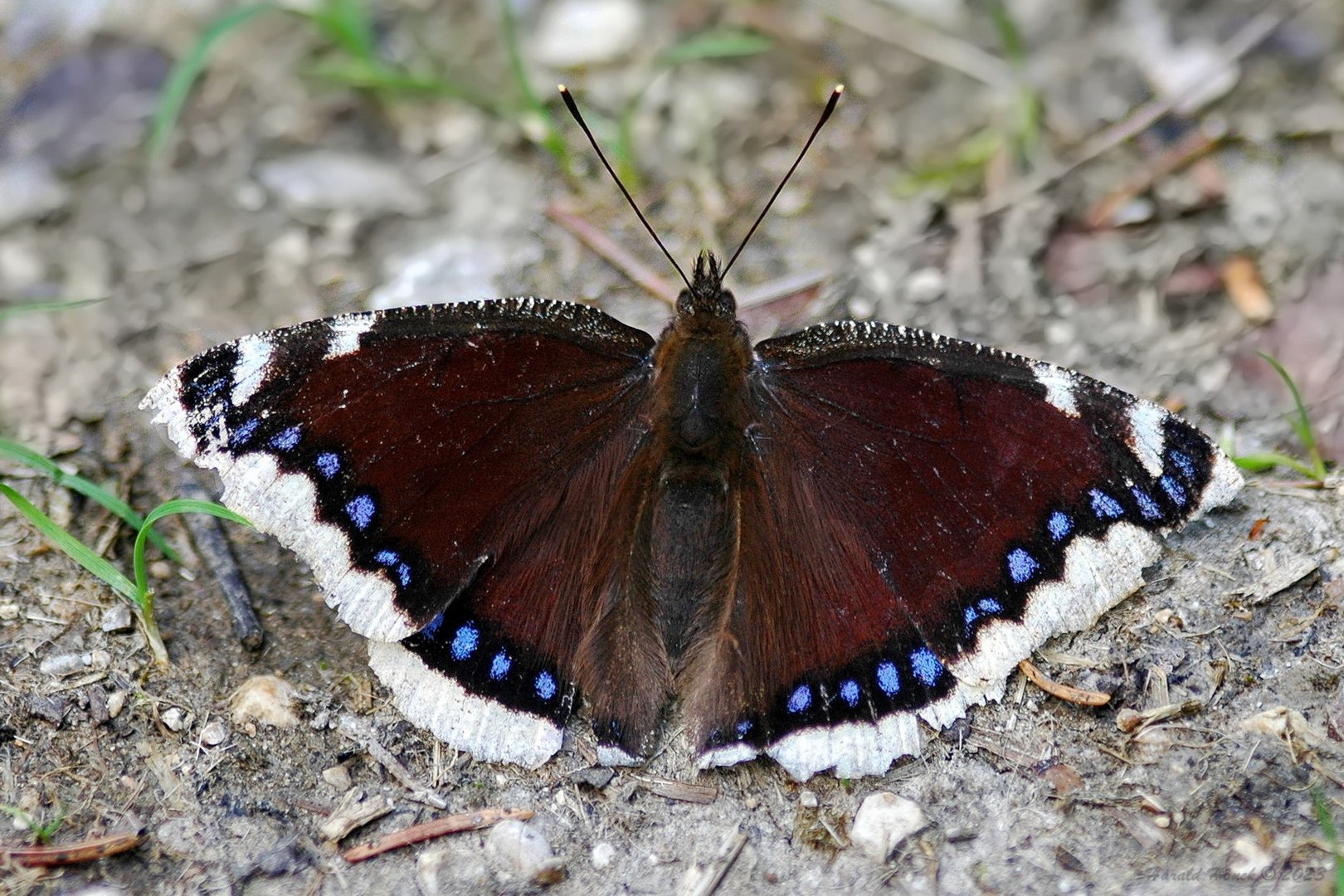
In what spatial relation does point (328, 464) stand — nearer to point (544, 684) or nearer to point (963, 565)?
point (544, 684)

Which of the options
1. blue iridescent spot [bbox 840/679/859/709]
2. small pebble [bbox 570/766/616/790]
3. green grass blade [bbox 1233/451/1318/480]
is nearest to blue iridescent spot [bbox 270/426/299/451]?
small pebble [bbox 570/766/616/790]

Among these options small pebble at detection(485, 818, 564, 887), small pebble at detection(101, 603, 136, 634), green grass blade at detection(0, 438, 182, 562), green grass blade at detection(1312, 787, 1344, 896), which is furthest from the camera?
green grass blade at detection(0, 438, 182, 562)

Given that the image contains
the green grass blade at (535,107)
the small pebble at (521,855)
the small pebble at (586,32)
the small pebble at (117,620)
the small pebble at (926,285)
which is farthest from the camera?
the small pebble at (586,32)

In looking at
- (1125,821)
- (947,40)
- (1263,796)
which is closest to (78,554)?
(1125,821)

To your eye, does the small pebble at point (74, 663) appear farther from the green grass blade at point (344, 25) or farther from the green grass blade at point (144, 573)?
the green grass blade at point (344, 25)

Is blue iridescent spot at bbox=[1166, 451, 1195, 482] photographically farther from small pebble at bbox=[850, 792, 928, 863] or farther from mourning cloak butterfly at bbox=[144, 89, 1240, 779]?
small pebble at bbox=[850, 792, 928, 863]

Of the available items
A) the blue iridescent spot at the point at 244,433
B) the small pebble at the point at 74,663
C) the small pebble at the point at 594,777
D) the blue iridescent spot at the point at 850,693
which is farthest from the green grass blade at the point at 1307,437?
the small pebble at the point at 74,663
